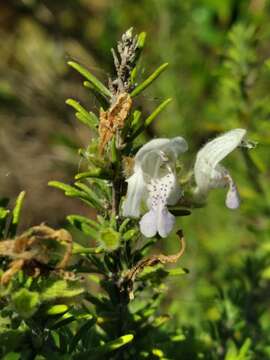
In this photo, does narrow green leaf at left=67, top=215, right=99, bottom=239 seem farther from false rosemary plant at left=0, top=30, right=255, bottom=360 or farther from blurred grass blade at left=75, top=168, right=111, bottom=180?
blurred grass blade at left=75, top=168, right=111, bottom=180

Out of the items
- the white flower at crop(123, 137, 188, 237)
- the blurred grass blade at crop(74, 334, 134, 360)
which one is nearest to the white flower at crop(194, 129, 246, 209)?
the white flower at crop(123, 137, 188, 237)

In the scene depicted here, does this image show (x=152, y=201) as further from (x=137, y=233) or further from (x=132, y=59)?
(x=132, y=59)

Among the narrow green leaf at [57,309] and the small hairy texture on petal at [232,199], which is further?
the small hairy texture on petal at [232,199]

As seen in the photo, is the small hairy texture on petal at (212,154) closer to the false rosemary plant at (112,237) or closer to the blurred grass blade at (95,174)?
the false rosemary plant at (112,237)

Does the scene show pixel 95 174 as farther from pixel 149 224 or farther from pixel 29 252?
pixel 29 252

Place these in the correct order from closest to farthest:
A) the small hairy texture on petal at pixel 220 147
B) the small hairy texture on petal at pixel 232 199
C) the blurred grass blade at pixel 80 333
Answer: the blurred grass blade at pixel 80 333 → the small hairy texture on petal at pixel 232 199 → the small hairy texture on petal at pixel 220 147

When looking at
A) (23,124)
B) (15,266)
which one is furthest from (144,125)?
(23,124)

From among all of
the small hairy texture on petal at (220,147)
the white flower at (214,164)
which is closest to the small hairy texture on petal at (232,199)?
the white flower at (214,164)

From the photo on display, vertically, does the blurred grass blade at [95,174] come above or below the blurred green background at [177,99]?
below
